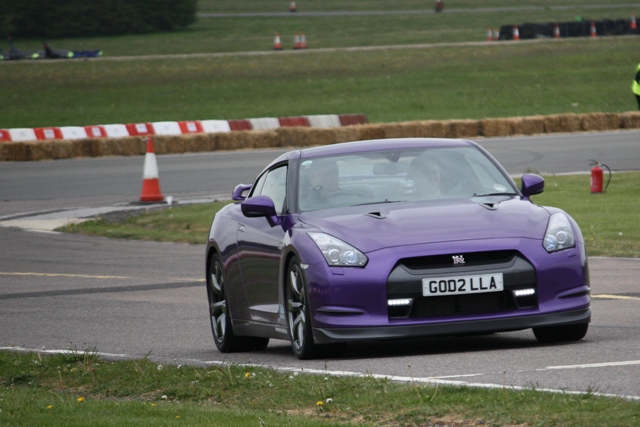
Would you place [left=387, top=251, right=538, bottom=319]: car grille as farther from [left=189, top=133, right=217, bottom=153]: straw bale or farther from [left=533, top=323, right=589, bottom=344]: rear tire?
[left=189, top=133, right=217, bottom=153]: straw bale

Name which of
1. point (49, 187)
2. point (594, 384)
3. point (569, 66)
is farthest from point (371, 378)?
point (569, 66)

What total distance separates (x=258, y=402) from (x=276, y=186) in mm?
3158

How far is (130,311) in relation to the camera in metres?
12.1

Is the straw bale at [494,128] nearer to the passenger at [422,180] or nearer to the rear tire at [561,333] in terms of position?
the passenger at [422,180]

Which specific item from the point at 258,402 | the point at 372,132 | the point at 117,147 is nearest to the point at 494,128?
the point at 372,132

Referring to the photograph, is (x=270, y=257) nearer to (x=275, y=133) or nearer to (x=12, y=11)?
(x=275, y=133)

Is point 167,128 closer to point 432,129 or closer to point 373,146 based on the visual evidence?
point 432,129

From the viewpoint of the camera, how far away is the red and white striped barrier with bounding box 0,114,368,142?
33250 millimetres

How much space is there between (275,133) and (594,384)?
27.0 meters

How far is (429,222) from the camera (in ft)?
27.1

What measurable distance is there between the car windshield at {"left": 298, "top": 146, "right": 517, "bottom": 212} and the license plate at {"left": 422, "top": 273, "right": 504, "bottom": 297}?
112 centimetres

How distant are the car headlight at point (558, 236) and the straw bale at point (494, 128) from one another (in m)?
25.9

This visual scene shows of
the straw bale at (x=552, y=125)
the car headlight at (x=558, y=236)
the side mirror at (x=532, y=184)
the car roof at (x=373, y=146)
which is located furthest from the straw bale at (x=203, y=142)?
the car headlight at (x=558, y=236)

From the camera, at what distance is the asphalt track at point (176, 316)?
728 centimetres
